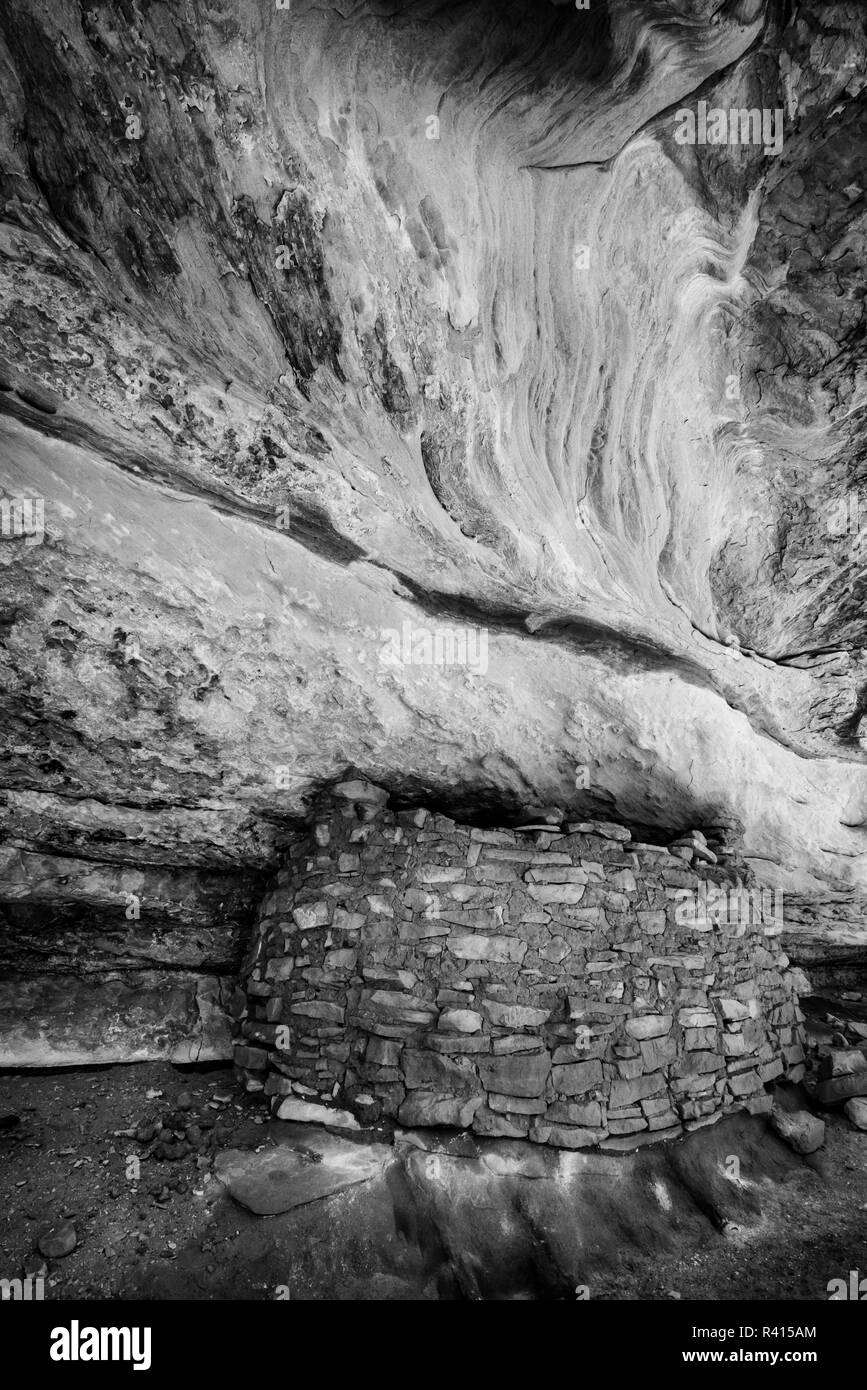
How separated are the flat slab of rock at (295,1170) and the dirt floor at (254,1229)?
0.16ft

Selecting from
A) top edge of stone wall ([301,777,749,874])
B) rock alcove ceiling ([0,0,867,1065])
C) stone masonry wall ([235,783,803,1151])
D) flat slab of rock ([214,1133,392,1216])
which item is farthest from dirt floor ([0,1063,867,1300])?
top edge of stone wall ([301,777,749,874])

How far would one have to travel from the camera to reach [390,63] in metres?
3.09

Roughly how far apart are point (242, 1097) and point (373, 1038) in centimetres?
101

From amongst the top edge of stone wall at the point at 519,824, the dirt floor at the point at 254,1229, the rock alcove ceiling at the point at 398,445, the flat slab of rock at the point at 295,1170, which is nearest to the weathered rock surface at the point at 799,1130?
the dirt floor at the point at 254,1229

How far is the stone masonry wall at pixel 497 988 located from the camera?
3.79m

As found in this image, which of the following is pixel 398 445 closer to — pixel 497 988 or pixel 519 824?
pixel 519 824

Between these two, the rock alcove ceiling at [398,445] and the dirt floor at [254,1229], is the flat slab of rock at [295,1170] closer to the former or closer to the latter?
the dirt floor at [254,1229]

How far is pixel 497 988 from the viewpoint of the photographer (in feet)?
12.9

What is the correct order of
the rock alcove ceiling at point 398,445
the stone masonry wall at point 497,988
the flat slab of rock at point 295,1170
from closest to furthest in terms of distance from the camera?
the rock alcove ceiling at point 398,445
the flat slab of rock at point 295,1170
the stone masonry wall at point 497,988

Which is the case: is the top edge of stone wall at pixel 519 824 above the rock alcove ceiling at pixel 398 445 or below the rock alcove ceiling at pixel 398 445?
below

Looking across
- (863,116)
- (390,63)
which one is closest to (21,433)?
(390,63)

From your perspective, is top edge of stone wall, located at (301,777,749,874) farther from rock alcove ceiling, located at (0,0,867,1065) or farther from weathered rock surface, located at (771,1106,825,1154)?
weathered rock surface, located at (771,1106,825,1154)

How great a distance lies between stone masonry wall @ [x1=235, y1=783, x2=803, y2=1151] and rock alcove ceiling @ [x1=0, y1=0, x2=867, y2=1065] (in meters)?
0.58

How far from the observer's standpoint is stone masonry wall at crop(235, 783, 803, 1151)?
3793 mm
